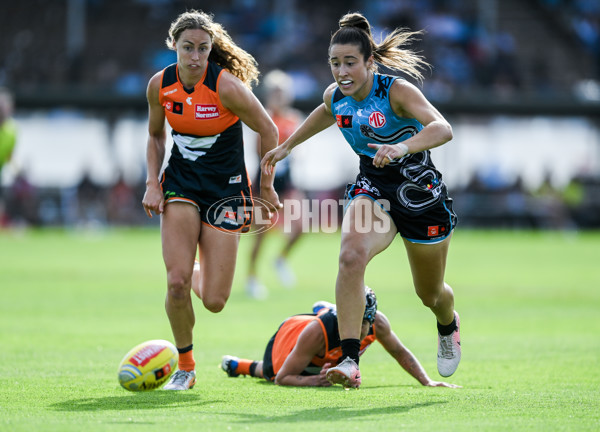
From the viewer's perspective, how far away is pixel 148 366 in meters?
6.32

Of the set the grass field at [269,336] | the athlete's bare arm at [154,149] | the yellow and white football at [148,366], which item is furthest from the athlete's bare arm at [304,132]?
the grass field at [269,336]

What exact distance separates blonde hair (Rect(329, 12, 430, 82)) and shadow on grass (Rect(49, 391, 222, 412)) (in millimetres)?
Result: 2641

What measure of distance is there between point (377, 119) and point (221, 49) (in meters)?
1.48

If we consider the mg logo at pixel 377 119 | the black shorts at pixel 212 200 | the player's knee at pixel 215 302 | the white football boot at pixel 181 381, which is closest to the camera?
the mg logo at pixel 377 119

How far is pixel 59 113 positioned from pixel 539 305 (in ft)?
79.4

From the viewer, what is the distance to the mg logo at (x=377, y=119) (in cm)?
644

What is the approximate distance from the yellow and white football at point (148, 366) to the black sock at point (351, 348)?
126 cm

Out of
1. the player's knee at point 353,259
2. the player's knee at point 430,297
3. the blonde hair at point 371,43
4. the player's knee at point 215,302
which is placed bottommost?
the player's knee at point 215,302

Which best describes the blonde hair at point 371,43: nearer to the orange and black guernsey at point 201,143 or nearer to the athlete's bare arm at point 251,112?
the athlete's bare arm at point 251,112

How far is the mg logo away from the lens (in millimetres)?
6438

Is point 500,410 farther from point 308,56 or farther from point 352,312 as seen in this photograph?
point 308,56

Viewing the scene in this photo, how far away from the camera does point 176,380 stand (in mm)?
6629

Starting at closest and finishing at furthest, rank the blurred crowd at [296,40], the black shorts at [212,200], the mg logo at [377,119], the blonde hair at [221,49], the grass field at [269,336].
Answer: the grass field at [269,336] → the mg logo at [377,119] → the blonde hair at [221,49] → the black shorts at [212,200] → the blurred crowd at [296,40]

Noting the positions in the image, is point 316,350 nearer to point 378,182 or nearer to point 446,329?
point 446,329
